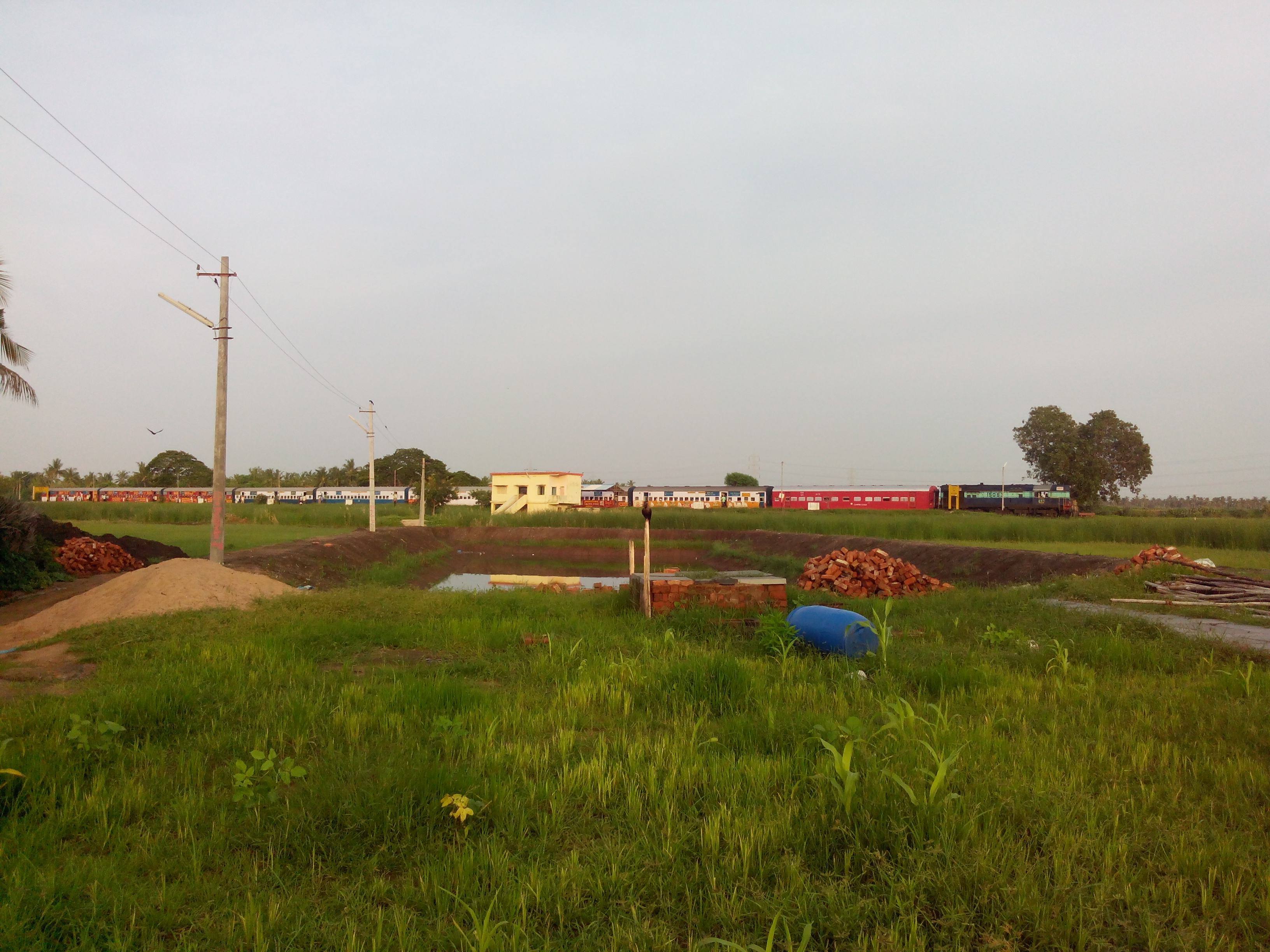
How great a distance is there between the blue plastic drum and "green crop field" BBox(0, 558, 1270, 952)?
27.9 inches

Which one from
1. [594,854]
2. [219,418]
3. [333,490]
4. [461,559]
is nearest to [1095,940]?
[594,854]

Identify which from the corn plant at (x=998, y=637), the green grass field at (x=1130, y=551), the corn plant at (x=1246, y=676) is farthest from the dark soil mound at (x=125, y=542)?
the green grass field at (x=1130, y=551)

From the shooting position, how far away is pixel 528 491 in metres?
60.9

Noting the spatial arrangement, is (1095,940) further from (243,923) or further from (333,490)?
(333,490)

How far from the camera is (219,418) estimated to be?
1703 centimetres

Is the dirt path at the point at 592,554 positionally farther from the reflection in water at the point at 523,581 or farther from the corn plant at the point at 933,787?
the corn plant at the point at 933,787

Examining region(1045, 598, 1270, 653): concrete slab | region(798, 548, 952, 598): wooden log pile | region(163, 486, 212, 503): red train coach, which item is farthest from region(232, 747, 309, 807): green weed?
region(163, 486, 212, 503): red train coach

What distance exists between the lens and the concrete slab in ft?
25.7

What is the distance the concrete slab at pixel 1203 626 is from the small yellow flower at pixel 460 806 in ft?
26.4

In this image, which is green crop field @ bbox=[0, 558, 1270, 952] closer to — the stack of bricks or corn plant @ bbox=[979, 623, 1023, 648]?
corn plant @ bbox=[979, 623, 1023, 648]

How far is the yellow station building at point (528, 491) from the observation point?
60062 millimetres

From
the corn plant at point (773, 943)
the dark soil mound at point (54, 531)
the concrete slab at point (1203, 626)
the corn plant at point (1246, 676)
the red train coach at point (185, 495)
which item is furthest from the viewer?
the red train coach at point (185, 495)

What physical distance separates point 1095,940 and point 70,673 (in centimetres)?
847

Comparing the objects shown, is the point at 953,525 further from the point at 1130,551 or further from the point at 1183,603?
the point at 1183,603
